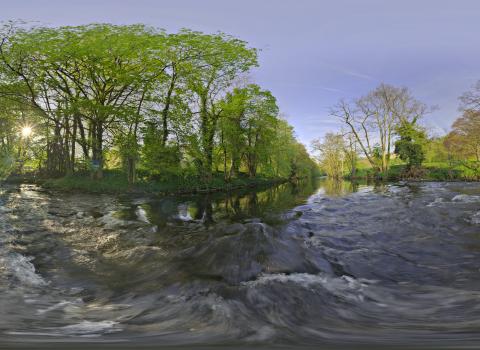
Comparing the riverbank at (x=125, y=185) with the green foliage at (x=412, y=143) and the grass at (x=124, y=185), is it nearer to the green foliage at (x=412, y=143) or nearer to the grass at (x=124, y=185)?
the grass at (x=124, y=185)

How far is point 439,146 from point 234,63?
43.3 metres

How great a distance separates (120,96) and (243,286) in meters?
29.1

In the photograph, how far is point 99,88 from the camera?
1126 inches

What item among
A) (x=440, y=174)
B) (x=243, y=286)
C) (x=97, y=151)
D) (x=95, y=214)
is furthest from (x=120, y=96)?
(x=440, y=174)

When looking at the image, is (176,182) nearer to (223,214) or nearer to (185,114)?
(185,114)

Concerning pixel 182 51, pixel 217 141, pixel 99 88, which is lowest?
pixel 217 141

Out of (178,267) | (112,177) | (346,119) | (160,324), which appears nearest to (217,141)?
(112,177)

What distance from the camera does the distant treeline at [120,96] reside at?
25875 mm

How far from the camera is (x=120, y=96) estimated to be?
1171 inches

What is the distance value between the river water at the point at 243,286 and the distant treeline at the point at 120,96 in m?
18.3

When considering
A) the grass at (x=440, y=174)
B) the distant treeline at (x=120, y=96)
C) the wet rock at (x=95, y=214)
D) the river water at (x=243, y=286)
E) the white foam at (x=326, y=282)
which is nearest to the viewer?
the river water at (x=243, y=286)

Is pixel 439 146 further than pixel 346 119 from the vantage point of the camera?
Yes

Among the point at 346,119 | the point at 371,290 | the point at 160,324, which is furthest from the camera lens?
the point at 346,119

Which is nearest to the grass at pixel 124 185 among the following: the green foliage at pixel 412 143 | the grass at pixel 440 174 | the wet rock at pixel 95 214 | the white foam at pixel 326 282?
the wet rock at pixel 95 214
